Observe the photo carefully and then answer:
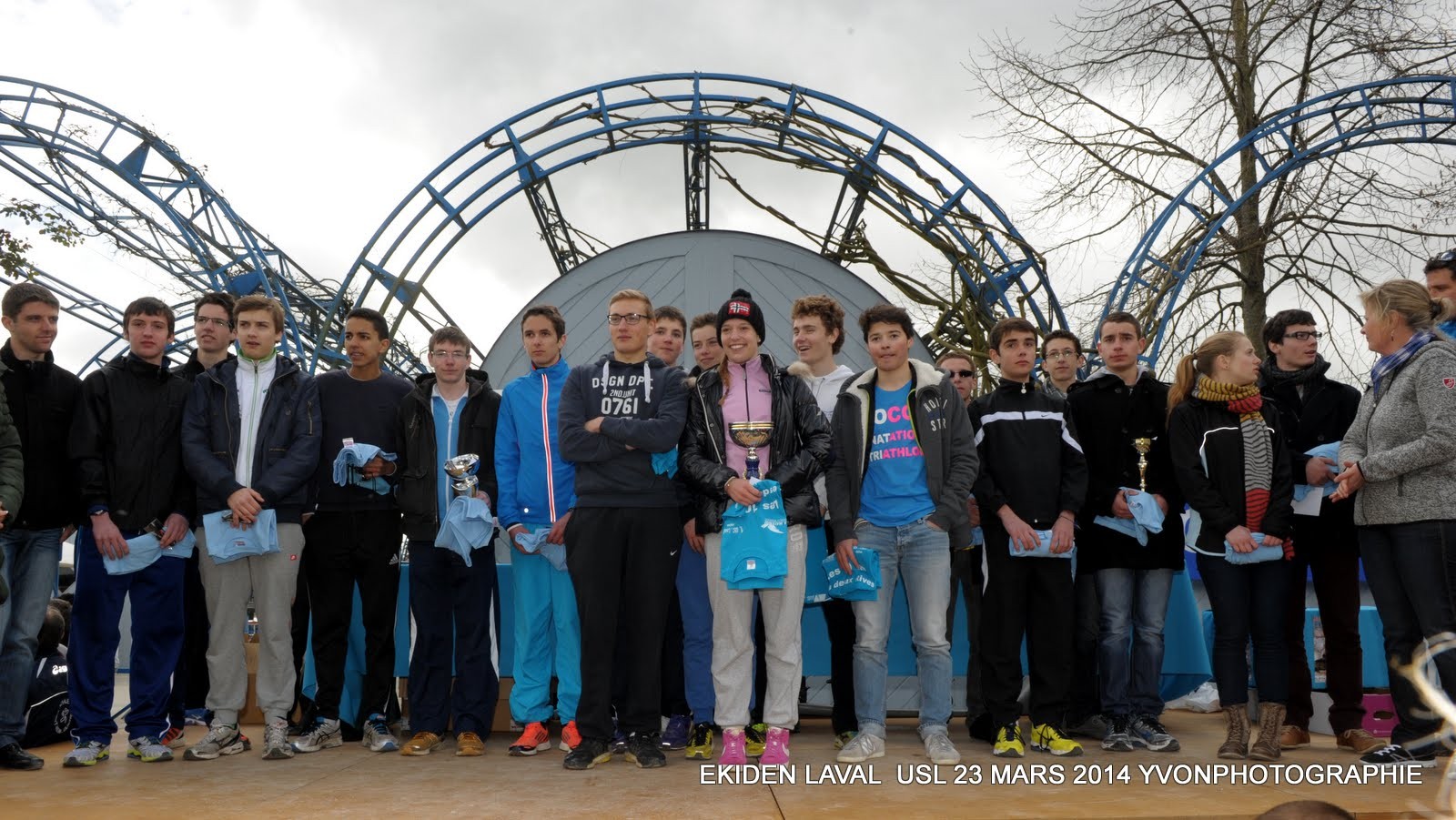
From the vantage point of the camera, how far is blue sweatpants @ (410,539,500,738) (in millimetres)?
4797

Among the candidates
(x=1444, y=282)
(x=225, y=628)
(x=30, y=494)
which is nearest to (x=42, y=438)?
(x=30, y=494)

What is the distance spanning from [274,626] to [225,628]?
0.69 feet

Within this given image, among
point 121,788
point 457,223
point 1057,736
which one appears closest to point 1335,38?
point 457,223

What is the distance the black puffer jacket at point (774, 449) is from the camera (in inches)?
169

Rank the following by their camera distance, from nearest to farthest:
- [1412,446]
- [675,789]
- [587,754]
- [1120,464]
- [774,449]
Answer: [675,789]
[1412,446]
[587,754]
[774,449]
[1120,464]

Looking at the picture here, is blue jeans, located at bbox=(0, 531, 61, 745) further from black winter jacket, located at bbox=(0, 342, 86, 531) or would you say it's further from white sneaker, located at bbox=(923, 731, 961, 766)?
white sneaker, located at bbox=(923, 731, 961, 766)

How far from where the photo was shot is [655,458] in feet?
14.6

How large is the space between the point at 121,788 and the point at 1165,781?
3899mm

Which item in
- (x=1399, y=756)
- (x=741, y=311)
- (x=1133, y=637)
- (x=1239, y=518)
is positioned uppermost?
(x=741, y=311)

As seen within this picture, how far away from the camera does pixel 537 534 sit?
15.3 feet

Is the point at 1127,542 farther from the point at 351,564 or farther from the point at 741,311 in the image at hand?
the point at 351,564

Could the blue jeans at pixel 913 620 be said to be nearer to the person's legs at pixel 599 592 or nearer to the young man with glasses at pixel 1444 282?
the person's legs at pixel 599 592

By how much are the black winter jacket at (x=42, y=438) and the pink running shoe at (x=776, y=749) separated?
3.16 m

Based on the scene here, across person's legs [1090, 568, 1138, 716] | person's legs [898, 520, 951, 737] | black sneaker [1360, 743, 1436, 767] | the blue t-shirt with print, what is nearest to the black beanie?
the blue t-shirt with print
